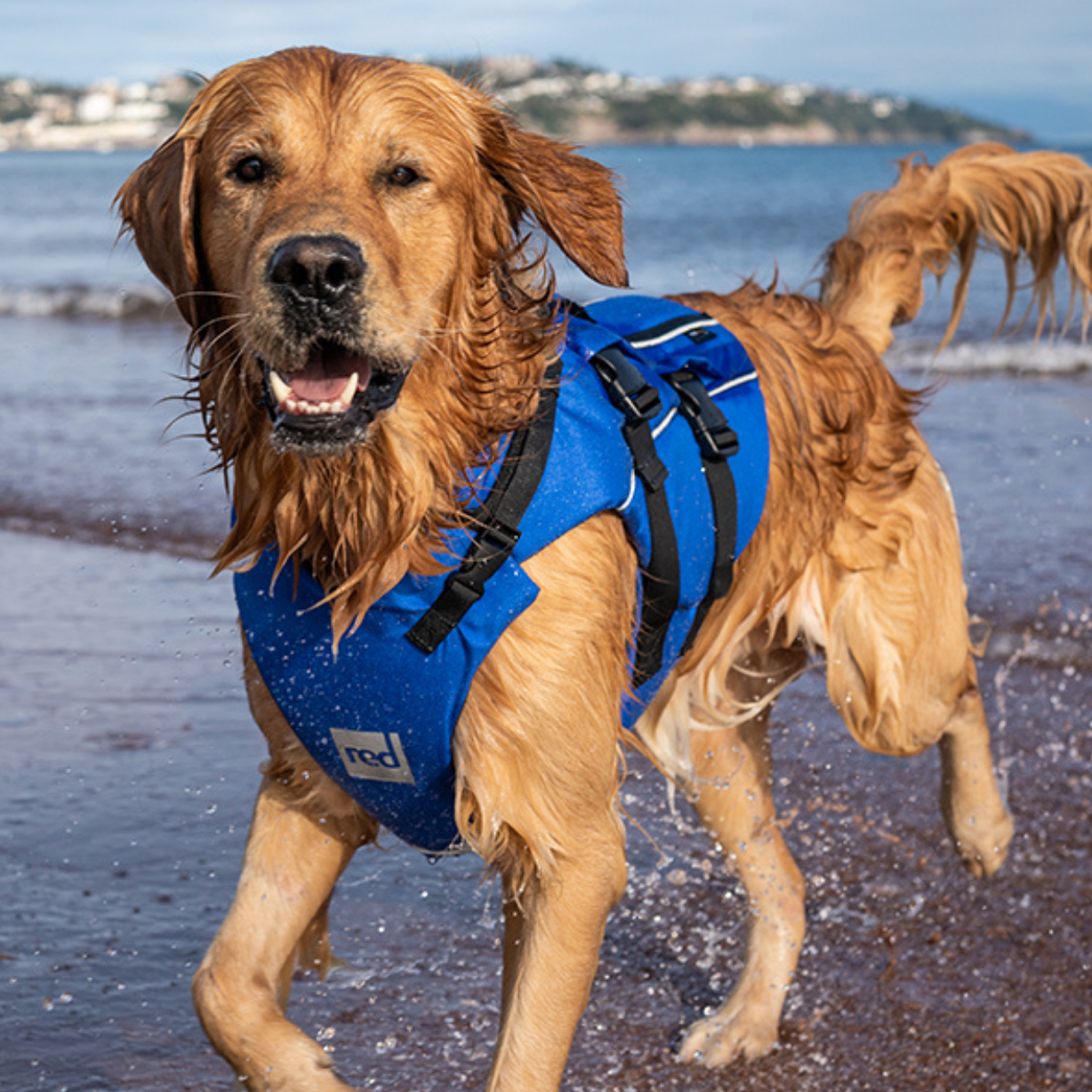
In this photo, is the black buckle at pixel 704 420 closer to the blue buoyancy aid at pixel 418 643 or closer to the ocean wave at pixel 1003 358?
the blue buoyancy aid at pixel 418 643

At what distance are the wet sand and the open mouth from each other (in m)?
1.57

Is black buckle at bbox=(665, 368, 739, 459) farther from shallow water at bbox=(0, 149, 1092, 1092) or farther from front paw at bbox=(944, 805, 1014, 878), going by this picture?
front paw at bbox=(944, 805, 1014, 878)

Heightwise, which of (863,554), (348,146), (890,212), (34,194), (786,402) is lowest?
(34,194)

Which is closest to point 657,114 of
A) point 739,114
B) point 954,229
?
point 739,114

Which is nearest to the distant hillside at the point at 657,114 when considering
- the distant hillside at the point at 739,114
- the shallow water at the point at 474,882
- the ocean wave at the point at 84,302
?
the distant hillside at the point at 739,114

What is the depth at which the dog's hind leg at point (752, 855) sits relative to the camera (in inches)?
141

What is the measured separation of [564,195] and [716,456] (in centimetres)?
78

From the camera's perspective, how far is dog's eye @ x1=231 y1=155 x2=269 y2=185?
8.53 ft

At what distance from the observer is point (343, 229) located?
240cm

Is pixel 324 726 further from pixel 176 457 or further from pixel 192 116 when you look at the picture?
pixel 176 457

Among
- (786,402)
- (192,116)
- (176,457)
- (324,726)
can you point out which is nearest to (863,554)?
(786,402)

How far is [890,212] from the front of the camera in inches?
171

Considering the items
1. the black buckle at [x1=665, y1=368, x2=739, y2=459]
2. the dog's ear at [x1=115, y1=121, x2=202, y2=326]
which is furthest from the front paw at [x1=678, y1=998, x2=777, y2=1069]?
the dog's ear at [x1=115, y1=121, x2=202, y2=326]

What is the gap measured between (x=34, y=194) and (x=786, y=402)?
49914 millimetres
